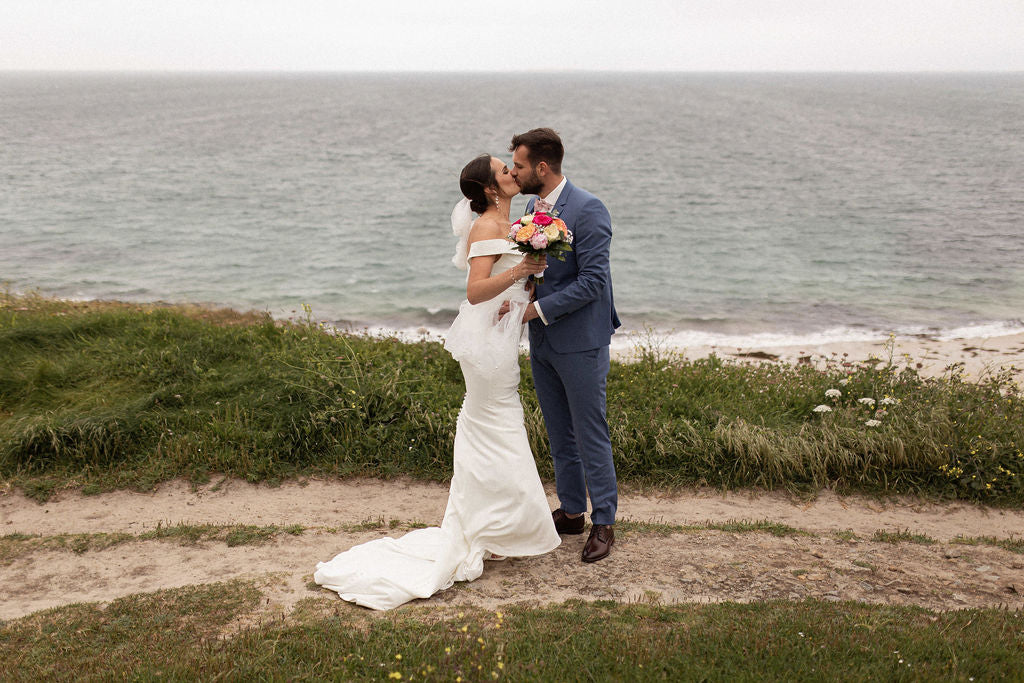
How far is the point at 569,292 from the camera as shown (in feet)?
16.2

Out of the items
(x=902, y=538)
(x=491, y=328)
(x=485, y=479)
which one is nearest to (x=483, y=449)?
(x=485, y=479)

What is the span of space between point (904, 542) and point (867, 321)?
14.2 m

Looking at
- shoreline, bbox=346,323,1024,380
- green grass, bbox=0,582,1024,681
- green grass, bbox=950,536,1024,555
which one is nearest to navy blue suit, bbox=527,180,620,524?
green grass, bbox=0,582,1024,681

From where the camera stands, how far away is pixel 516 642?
4.11m

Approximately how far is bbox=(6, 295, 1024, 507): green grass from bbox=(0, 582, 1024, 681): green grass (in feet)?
8.75

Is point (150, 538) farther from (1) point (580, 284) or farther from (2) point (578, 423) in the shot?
(1) point (580, 284)

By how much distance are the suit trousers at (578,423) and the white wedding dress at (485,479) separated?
1.07 ft

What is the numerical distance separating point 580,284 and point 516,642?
2.18m

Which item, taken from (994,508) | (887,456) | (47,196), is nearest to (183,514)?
(887,456)

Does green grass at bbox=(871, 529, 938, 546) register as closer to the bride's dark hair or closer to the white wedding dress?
the white wedding dress

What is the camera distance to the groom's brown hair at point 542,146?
16.3 feet

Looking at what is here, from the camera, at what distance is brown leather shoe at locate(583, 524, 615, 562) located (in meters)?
5.30

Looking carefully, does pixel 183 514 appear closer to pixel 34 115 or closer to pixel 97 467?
pixel 97 467

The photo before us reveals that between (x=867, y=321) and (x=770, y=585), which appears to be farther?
(x=867, y=321)
